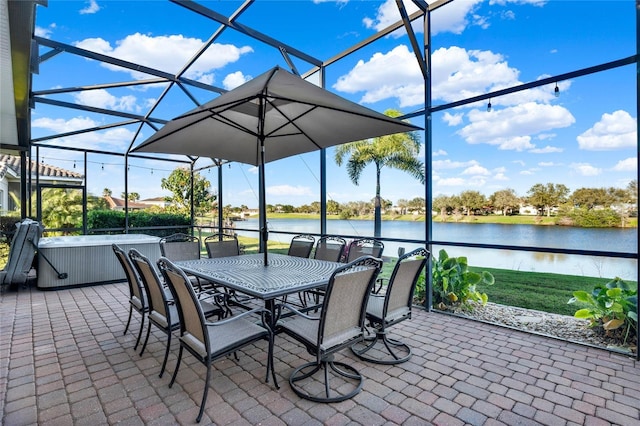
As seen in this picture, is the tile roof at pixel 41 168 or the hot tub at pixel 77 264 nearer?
the hot tub at pixel 77 264

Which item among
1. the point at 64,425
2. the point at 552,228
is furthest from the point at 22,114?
the point at 552,228

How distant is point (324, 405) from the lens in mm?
2135

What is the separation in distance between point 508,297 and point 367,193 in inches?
185

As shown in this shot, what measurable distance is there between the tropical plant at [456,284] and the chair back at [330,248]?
135 cm

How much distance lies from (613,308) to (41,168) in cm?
Answer: 981

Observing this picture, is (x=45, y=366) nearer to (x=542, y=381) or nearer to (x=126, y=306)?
(x=126, y=306)

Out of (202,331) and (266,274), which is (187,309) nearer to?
(202,331)

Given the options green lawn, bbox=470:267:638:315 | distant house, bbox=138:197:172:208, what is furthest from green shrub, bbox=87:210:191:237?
green lawn, bbox=470:267:638:315

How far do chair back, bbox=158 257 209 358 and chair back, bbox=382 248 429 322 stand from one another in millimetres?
1388

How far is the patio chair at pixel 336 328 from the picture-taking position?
6.72 feet

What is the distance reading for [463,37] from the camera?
6172 millimetres

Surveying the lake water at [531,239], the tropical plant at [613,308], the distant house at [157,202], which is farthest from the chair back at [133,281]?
the distant house at [157,202]

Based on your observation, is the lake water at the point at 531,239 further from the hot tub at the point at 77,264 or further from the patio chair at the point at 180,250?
the hot tub at the point at 77,264

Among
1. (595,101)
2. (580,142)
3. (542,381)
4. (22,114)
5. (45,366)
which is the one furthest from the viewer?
(580,142)
